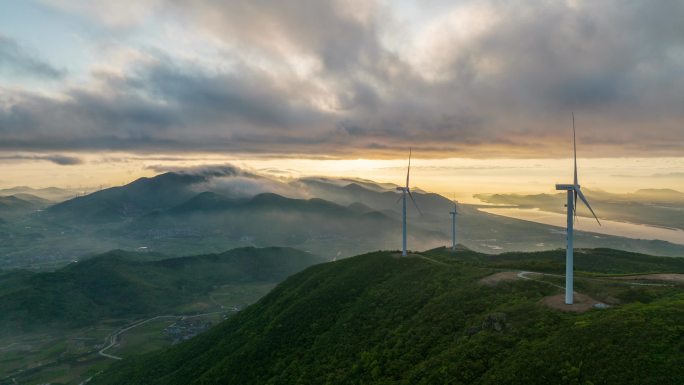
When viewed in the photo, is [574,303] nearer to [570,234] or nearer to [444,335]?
[570,234]

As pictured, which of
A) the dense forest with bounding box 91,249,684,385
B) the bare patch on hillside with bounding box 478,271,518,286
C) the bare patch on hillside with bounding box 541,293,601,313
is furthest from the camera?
the bare patch on hillside with bounding box 478,271,518,286

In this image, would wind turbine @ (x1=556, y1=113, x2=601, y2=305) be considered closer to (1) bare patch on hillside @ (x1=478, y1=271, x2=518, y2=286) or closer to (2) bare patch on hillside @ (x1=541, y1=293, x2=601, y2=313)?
(2) bare patch on hillside @ (x1=541, y1=293, x2=601, y2=313)

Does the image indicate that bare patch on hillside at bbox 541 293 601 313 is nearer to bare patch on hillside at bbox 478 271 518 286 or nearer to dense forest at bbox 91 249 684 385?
dense forest at bbox 91 249 684 385

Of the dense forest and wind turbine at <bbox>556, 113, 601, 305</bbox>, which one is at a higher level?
wind turbine at <bbox>556, 113, 601, 305</bbox>

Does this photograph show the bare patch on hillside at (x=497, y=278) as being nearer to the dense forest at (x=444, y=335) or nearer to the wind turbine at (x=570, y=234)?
the dense forest at (x=444, y=335)

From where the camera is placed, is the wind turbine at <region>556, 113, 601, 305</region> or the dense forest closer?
the dense forest

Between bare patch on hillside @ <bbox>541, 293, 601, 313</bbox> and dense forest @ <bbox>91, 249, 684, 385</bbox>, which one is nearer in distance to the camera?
dense forest @ <bbox>91, 249, 684, 385</bbox>

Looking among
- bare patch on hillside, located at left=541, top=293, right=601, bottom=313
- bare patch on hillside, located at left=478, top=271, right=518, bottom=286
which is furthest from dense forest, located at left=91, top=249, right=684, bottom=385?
bare patch on hillside, located at left=541, top=293, right=601, bottom=313

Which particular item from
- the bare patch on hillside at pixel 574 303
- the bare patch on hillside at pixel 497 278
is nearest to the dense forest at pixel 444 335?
the bare patch on hillside at pixel 497 278

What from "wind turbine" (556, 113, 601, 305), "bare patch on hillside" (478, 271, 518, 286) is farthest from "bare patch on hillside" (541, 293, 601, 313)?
"bare patch on hillside" (478, 271, 518, 286)

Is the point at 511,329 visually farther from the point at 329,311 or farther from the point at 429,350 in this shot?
the point at 329,311

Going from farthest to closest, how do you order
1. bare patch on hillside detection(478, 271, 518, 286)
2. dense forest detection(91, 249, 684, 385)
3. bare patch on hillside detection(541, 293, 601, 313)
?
bare patch on hillside detection(478, 271, 518, 286)
bare patch on hillside detection(541, 293, 601, 313)
dense forest detection(91, 249, 684, 385)

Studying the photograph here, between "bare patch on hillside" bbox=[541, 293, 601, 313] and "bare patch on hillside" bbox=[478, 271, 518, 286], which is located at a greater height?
"bare patch on hillside" bbox=[541, 293, 601, 313]
